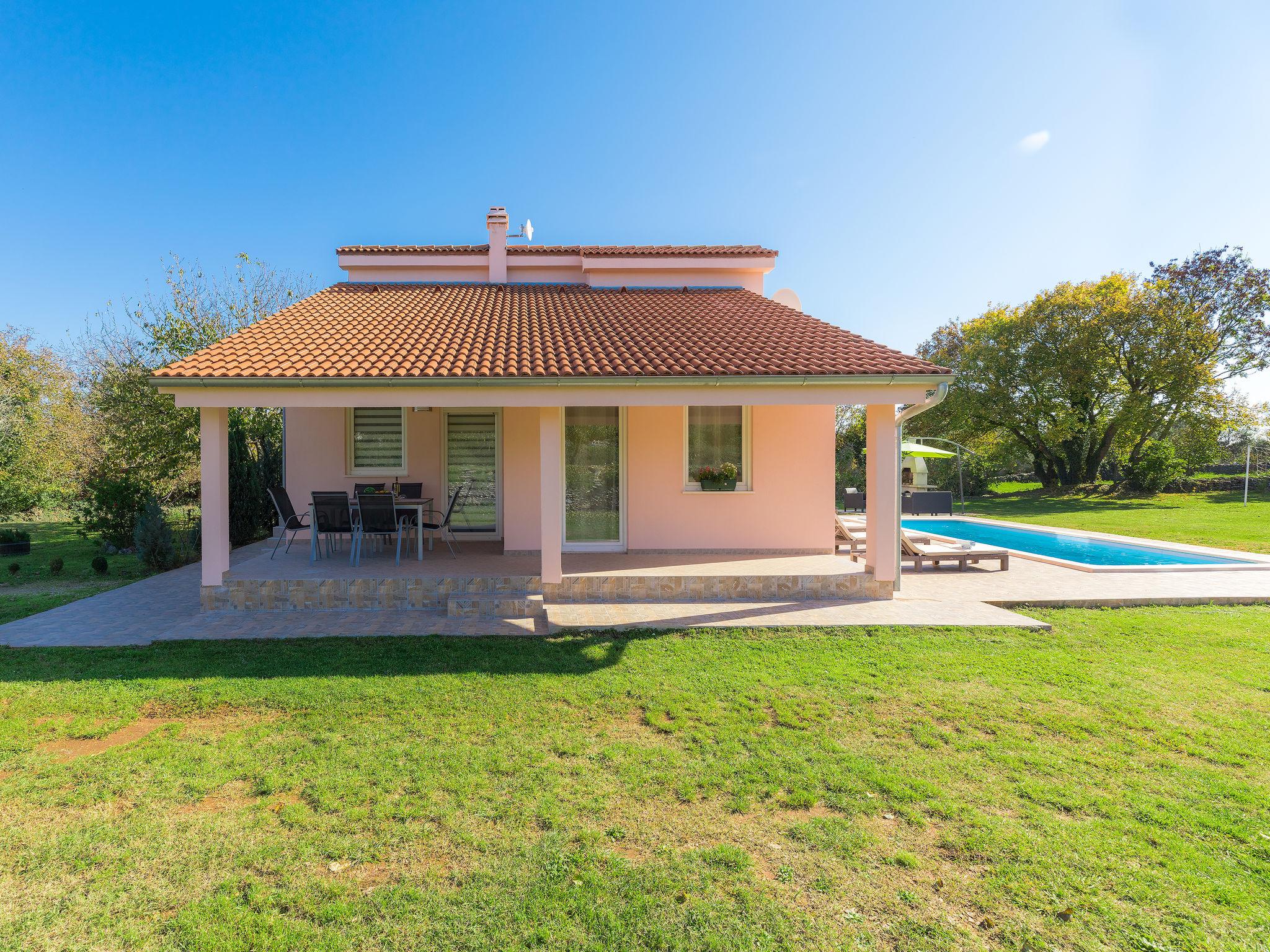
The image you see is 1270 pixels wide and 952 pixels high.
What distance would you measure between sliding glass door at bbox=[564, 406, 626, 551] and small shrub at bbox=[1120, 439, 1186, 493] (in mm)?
31587

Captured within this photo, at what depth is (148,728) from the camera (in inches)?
185

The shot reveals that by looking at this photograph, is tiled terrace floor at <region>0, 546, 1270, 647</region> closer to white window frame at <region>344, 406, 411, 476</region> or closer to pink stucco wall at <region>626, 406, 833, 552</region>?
pink stucco wall at <region>626, 406, 833, 552</region>

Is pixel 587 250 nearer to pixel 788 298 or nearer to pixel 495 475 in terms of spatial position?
pixel 788 298

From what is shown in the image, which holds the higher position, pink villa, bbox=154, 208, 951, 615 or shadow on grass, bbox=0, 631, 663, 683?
pink villa, bbox=154, 208, 951, 615

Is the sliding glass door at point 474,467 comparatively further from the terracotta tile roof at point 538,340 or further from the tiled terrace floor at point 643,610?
the terracotta tile roof at point 538,340

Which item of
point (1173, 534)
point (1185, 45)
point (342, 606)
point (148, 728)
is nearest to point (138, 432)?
point (342, 606)

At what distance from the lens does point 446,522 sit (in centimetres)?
1088

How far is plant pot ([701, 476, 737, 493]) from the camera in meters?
10.8

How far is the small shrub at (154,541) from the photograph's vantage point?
11789mm

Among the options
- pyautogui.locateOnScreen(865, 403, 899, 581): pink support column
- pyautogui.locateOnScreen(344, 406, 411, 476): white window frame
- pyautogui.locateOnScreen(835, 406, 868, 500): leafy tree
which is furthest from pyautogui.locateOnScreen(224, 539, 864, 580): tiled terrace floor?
pyautogui.locateOnScreen(835, 406, 868, 500): leafy tree

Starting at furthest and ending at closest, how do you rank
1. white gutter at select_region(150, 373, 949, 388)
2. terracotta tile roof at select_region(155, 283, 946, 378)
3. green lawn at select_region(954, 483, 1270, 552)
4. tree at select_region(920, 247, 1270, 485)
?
tree at select_region(920, 247, 1270, 485) → green lawn at select_region(954, 483, 1270, 552) → terracotta tile roof at select_region(155, 283, 946, 378) → white gutter at select_region(150, 373, 949, 388)

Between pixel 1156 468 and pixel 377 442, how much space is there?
116 ft

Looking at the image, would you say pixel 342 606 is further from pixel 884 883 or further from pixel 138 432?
pixel 138 432

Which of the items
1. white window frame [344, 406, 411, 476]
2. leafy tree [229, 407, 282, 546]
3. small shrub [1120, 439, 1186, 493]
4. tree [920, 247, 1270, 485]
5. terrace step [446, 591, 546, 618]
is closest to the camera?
terrace step [446, 591, 546, 618]
